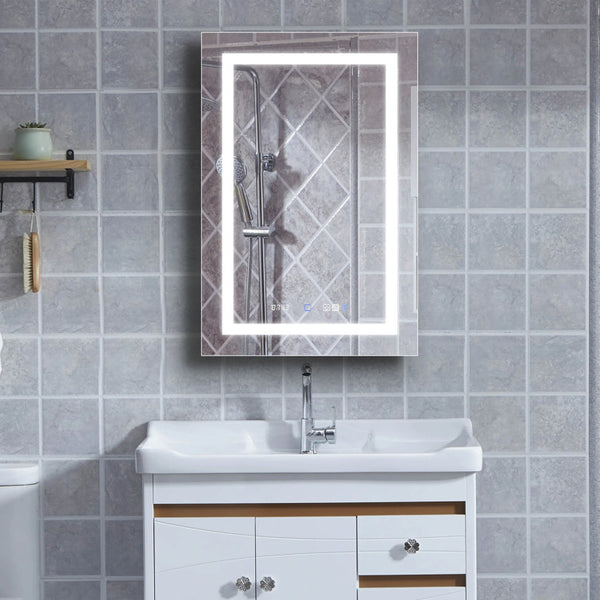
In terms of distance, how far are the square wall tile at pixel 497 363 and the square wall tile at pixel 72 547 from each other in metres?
1.08

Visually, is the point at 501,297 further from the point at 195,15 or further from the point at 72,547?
the point at 72,547

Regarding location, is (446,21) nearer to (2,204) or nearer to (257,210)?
(257,210)

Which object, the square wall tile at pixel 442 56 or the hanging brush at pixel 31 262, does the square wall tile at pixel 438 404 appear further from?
the hanging brush at pixel 31 262

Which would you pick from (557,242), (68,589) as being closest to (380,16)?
(557,242)

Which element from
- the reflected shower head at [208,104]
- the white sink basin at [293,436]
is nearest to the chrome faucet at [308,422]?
the white sink basin at [293,436]

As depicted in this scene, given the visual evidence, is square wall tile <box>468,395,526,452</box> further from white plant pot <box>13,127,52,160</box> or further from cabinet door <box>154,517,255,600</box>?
white plant pot <box>13,127,52,160</box>

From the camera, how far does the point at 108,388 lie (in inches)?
85.0

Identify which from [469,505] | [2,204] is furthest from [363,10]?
[469,505]

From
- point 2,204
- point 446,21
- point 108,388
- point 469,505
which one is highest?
point 446,21

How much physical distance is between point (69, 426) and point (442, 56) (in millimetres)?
1367

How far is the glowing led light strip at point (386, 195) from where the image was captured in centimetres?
211

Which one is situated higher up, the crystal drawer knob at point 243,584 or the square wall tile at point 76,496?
the square wall tile at point 76,496

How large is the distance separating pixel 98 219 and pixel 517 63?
1.16 meters

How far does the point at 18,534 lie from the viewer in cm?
208
